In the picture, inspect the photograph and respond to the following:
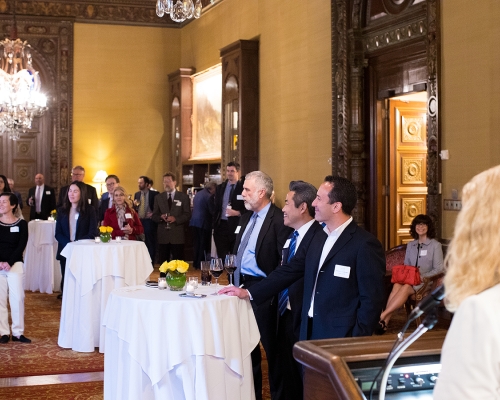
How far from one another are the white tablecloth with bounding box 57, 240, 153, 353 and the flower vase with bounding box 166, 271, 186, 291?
8.67 ft

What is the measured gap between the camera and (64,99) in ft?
55.0

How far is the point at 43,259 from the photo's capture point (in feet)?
35.6

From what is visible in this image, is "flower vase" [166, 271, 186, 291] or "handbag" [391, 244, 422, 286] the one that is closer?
"flower vase" [166, 271, 186, 291]

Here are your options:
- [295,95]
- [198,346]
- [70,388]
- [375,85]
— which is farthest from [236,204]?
[198,346]

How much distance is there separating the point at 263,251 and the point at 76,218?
13.7 ft

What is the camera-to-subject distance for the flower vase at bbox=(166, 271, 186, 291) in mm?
4758

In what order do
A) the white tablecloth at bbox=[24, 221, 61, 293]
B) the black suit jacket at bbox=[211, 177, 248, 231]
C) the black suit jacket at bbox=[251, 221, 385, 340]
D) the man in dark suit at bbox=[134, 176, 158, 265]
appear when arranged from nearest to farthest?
the black suit jacket at bbox=[251, 221, 385, 340], the white tablecloth at bbox=[24, 221, 61, 293], the black suit jacket at bbox=[211, 177, 248, 231], the man in dark suit at bbox=[134, 176, 158, 265]

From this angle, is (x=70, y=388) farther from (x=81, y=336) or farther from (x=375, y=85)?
(x=375, y=85)

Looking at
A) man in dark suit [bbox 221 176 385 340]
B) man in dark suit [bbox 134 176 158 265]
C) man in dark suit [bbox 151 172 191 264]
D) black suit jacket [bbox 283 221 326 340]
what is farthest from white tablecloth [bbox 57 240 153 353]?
man in dark suit [bbox 134 176 158 265]

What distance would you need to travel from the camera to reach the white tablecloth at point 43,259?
1073cm

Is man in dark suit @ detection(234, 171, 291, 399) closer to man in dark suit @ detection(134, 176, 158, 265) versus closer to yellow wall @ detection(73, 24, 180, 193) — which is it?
man in dark suit @ detection(134, 176, 158, 265)

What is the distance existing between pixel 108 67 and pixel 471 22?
35.8 ft

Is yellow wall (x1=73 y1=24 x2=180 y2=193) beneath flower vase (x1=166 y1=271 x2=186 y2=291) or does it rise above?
above

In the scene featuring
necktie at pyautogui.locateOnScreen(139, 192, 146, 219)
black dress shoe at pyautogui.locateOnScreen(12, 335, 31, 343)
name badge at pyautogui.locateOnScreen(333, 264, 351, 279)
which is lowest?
black dress shoe at pyautogui.locateOnScreen(12, 335, 31, 343)
